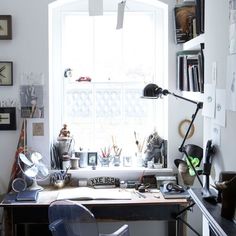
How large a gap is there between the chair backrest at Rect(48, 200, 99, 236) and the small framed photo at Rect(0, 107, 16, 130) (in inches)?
51.2

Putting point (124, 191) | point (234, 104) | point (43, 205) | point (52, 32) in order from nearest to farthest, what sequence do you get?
point (234, 104), point (43, 205), point (124, 191), point (52, 32)

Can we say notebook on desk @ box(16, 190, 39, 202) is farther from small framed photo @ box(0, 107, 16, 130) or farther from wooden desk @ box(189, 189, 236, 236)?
wooden desk @ box(189, 189, 236, 236)

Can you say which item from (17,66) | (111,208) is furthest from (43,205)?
(17,66)

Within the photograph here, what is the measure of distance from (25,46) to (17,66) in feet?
0.59

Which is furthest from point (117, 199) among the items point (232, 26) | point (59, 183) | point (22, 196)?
point (232, 26)

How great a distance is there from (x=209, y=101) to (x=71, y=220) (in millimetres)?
A: 1021

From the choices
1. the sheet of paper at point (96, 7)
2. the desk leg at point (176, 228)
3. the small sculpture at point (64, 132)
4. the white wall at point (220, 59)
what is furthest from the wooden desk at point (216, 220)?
the small sculpture at point (64, 132)

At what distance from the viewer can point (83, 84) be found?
12.9ft

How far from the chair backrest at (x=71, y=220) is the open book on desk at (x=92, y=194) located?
686mm

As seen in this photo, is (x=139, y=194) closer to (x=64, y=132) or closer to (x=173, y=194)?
(x=173, y=194)

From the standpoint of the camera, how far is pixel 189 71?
3.25 m

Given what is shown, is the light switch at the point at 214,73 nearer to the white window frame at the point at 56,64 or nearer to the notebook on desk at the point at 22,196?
the white window frame at the point at 56,64

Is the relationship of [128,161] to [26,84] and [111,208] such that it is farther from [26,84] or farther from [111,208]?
[26,84]

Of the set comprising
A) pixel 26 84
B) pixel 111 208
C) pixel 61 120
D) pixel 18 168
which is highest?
pixel 26 84
